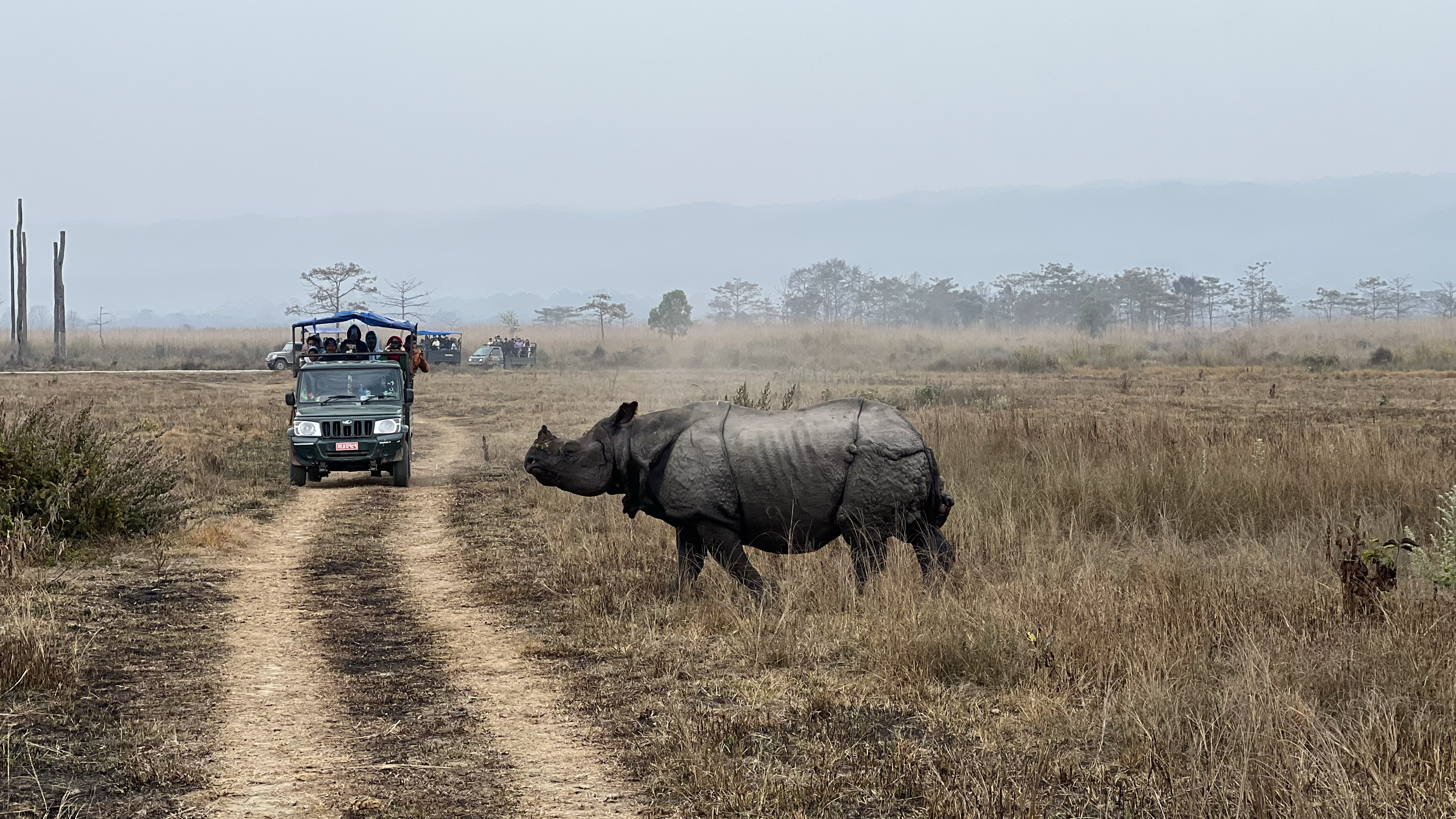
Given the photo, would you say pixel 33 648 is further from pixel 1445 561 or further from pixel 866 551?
pixel 1445 561

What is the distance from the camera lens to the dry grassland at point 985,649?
538cm

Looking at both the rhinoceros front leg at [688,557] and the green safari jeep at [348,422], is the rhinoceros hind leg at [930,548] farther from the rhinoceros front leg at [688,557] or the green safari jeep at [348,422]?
the green safari jeep at [348,422]

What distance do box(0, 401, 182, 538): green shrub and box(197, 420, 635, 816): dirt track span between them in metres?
1.26

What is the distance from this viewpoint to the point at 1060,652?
7.00m

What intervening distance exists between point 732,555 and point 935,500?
1.44 metres

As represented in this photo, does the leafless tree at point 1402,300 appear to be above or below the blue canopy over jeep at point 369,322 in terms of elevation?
above

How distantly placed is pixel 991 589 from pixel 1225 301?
170 meters

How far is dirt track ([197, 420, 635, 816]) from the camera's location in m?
5.46

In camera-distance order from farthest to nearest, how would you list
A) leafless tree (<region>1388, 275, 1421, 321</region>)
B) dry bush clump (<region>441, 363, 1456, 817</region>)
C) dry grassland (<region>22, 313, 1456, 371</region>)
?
leafless tree (<region>1388, 275, 1421, 321</region>) < dry grassland (<region>22, 313, 1456, 371</region>) < dry bush clump (<region>441, 363, 1456, 817</region>)

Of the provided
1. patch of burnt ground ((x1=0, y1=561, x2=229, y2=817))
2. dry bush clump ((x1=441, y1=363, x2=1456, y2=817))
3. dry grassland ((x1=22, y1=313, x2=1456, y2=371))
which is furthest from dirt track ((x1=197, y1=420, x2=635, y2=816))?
dry grassland ((x1=22, y1=313, x2=1456, y2=371))

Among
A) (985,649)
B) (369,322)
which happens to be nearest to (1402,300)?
(369,322)

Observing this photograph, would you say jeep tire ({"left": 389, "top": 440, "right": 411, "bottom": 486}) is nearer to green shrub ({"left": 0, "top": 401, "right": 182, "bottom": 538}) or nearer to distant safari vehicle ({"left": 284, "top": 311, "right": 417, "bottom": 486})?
distant safari vehicle ({"left": 284, "top": 311, "right": 417, "bottom": 486})

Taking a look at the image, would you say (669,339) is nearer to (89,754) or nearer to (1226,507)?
(1226,507)

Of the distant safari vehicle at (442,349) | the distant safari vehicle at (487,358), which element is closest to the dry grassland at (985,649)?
the distant safari vehicle at (487,358)
